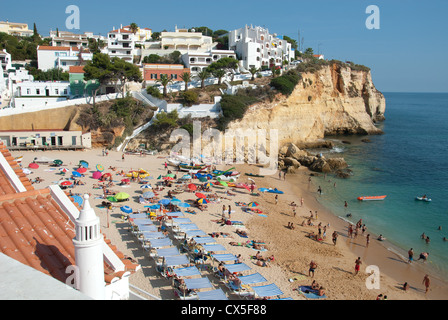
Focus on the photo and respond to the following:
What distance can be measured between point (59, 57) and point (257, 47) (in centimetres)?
3470

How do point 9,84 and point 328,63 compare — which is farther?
point 328,63

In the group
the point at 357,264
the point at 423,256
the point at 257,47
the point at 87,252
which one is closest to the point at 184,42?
the point at 257,47

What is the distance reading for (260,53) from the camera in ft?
213

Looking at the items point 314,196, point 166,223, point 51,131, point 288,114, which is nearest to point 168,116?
point 51,131

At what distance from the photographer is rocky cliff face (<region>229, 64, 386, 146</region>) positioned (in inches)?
1790

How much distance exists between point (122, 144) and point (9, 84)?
77.1 feet

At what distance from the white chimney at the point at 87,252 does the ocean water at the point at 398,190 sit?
18.4 metres

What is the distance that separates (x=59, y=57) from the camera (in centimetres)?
5919

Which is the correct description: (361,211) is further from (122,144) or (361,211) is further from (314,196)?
(122,144)

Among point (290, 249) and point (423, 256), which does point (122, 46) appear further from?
point (423, 256)

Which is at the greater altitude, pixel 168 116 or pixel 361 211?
pixel 168 116

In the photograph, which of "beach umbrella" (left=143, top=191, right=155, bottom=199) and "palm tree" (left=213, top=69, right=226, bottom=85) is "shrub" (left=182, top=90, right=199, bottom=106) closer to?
"palm tree" (left=213, top=69, right=226, bottom=85)

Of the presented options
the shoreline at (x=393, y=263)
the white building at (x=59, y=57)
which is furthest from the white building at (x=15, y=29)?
the shoreline at (x=393, y=263)
